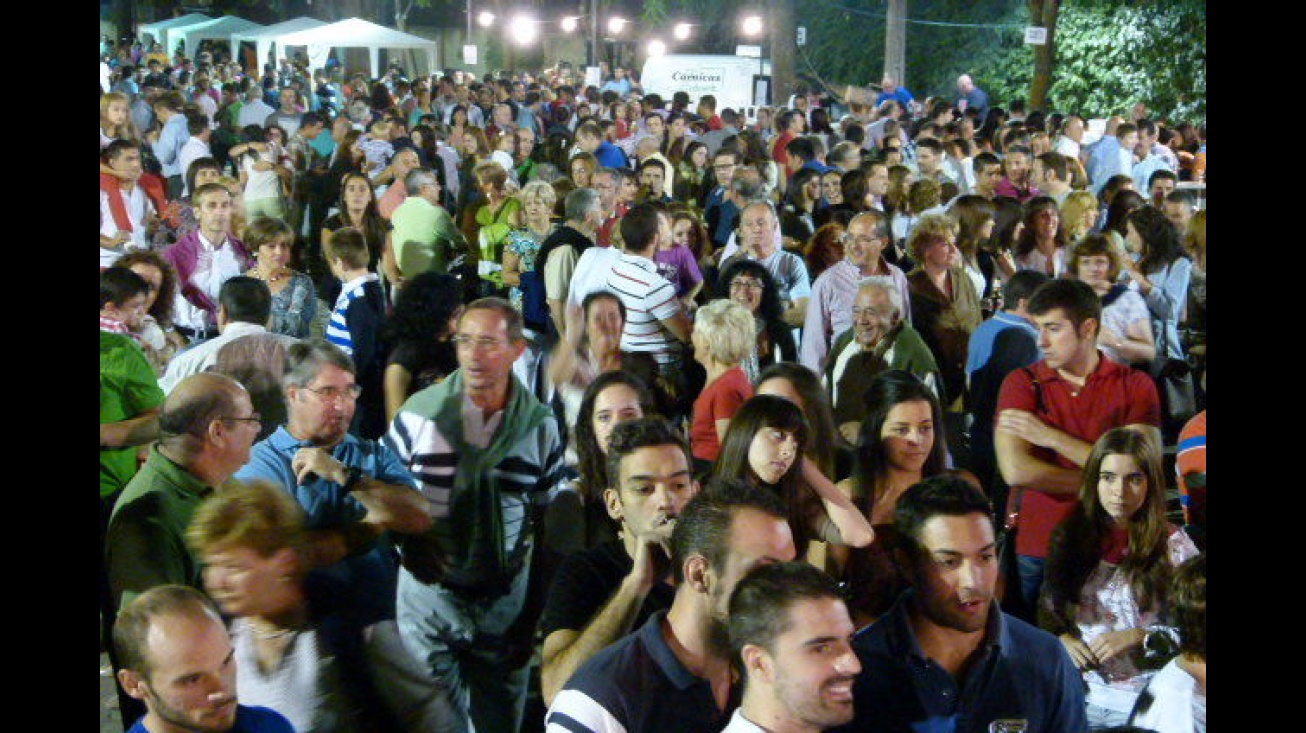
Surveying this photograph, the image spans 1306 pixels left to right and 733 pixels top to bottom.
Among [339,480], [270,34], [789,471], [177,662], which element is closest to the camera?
[177,662]

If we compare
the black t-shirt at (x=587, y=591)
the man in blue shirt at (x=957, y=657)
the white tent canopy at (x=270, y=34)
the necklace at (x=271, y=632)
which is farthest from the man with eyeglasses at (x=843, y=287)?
the white tent canopy at (x=270, y=34)

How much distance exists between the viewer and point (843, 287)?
6.89 m

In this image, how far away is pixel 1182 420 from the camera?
23.8 ft

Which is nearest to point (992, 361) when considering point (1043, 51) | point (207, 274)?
point (207, 274)

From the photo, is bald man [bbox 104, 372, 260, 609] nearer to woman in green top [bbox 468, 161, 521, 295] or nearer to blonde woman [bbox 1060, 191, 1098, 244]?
woman in green top [bbox 468, 161, 521, 295]

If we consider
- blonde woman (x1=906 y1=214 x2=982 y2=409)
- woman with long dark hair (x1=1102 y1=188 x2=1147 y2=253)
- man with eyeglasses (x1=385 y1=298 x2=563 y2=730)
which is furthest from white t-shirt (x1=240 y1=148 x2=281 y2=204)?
man with eyeglasses (x1=385 y1=298 x2=563 y2=730)

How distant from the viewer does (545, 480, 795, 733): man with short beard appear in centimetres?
324

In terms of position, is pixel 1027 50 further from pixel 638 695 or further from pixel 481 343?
pixel 638 695

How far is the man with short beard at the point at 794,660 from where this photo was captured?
10.00 ft

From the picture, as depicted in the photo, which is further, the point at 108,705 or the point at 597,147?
the point at 597,147

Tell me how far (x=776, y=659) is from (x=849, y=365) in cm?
308

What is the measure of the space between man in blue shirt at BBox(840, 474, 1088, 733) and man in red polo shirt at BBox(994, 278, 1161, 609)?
1349 millimetres

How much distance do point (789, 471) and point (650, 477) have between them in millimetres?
609
